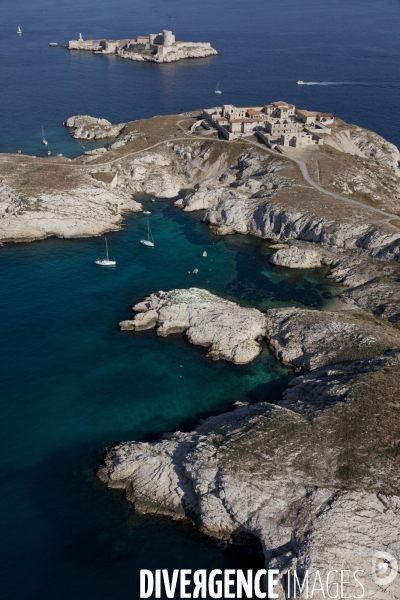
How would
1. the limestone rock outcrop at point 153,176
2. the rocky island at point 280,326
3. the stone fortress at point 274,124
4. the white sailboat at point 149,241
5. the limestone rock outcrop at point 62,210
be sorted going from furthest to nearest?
1. the stone fortress at point 274,124
2. the limestone rock outcrop at point 153,176
3. the limestone rock outcrop at point 62,210
4. the white sailboat at point 149,241
5. the rocky island at point 280,326

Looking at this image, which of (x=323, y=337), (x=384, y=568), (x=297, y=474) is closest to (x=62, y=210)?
(x=323, y=337)

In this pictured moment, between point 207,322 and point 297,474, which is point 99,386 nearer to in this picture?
point 207,322

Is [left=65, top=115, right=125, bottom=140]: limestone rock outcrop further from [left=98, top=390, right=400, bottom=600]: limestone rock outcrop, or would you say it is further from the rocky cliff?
[left=98, top=390, right=400, bottom=600]: limestone rock outcrop

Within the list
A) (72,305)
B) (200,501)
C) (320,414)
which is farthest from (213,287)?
(200,501)

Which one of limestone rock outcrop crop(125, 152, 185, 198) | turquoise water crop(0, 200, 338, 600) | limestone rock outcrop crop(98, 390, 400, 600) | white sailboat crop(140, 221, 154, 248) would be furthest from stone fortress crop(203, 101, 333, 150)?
limestone rock outcrop crop(98, 390, 400, 600)

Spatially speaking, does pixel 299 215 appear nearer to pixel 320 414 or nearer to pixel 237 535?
pixel 320 414

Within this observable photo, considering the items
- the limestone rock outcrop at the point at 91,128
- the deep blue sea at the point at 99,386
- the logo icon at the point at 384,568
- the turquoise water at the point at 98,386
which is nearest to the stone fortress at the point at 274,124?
the limestone rock outcrop at the point at 91,128

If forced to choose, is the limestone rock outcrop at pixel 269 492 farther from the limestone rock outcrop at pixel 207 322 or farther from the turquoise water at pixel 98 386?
the limestone rock outcrop at pixel 207 322
